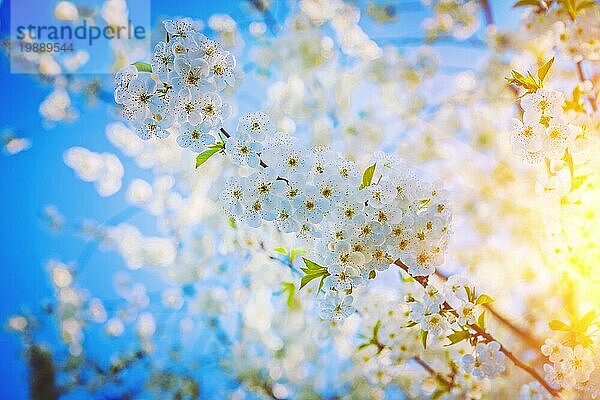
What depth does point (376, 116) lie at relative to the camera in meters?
1.81

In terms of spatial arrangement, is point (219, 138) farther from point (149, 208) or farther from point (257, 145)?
point (149, 208)

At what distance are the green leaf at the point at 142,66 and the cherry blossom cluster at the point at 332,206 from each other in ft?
0.50

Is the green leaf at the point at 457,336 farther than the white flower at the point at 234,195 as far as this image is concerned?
Yes

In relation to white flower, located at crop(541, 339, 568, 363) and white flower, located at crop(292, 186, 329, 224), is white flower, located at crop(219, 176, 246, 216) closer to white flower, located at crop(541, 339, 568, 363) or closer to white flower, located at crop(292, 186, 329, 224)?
white flower, located at crop(292, 186, 329, 224)

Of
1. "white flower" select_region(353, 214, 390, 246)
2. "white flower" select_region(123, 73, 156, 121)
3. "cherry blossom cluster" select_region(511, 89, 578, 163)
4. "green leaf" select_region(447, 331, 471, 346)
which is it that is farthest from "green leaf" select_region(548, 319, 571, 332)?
"white flower" select_region(123, 73, 156, 121)

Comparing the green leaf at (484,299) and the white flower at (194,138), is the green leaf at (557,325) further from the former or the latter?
the white flower at (194,138)

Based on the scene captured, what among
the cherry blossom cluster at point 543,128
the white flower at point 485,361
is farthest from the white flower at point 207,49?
the white flower at point 485,361

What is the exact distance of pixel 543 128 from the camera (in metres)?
0.85

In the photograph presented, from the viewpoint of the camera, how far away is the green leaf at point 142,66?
75cm

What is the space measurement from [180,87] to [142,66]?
79 mm

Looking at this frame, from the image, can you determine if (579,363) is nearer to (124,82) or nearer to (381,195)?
(381,195)

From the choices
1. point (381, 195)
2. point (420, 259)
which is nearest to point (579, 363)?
point (420, 259)

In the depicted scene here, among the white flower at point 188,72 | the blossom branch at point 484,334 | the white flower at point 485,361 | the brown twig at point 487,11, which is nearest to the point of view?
the white flower at point 188,72

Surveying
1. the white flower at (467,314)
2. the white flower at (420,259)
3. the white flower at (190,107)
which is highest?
the white flower at (190,107)
